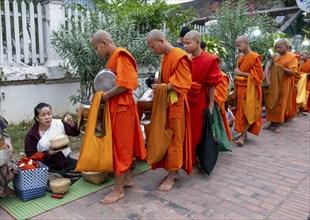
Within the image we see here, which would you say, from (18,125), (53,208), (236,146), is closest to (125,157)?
(53,208)

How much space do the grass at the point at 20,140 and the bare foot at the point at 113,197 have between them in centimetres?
167

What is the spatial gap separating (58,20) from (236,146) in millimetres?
3939

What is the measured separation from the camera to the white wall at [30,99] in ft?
17.5

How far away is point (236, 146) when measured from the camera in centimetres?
532

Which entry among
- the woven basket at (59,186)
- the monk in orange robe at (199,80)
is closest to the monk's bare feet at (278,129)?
the monk in orange robe at (199,80)

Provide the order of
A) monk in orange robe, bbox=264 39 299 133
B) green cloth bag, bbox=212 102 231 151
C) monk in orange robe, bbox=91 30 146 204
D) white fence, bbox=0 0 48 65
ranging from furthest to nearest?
1. monk in orange robe, bbox=264 39 299 133
2. white fence, bbox=0 0 48 65
3. green cloth bag, bbox=212 102 231 151
4. monk in orange robe, bbox=91 30 146 204

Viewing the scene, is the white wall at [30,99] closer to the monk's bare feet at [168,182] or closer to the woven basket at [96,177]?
the woven basket at [96,177]

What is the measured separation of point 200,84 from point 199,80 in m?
0.05

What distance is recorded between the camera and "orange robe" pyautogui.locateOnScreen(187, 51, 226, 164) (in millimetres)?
3758

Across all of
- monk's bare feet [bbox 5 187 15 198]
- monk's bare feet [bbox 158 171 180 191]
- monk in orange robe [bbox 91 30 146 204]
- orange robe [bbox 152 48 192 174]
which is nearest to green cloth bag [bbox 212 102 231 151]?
orange robe [bbox 152 48 192 174]

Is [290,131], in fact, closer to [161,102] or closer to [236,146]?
[236,146]

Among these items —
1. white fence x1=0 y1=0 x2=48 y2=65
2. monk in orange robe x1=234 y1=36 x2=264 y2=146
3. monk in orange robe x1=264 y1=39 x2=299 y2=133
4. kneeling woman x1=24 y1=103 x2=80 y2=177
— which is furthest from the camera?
monk in orange robe x1=264 y1=39 x2=299 y2=133

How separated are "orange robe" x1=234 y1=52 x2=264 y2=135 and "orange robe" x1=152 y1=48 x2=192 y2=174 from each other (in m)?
1.99

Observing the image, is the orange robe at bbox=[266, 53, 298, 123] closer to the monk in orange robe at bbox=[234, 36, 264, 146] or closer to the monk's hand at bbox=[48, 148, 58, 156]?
the monk in orange robe at bbox=[234, 36, 264, 146]
